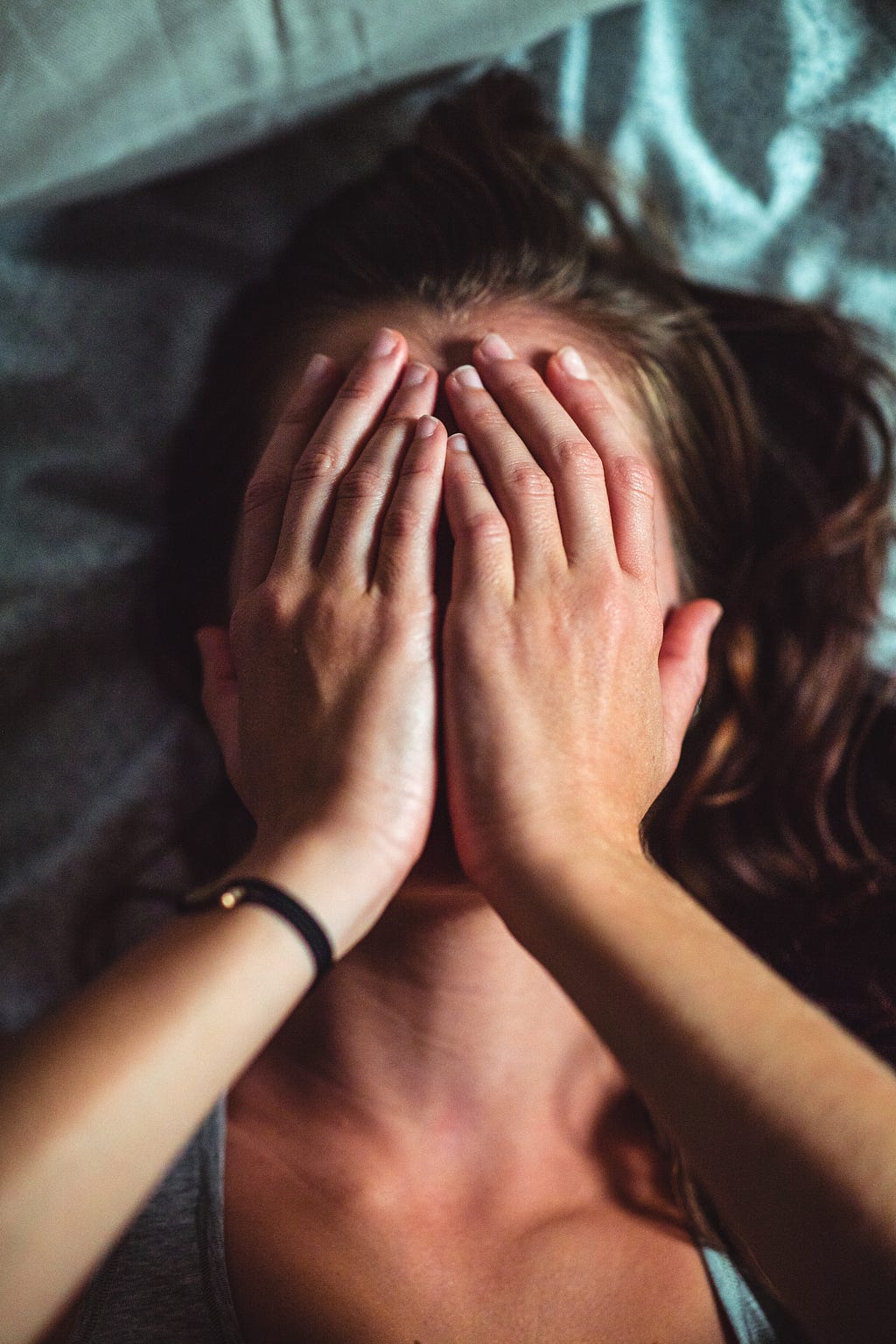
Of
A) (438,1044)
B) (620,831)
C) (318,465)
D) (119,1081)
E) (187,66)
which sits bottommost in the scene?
(438,1044)

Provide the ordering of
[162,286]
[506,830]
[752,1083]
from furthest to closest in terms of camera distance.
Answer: [162,286], [506,830], [752,1083]

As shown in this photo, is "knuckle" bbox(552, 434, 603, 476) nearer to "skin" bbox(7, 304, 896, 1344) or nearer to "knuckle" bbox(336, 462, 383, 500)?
"skin" bbox(7, 304, 896, 1344)

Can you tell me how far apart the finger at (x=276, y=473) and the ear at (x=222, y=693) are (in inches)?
2.2

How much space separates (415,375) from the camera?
87 cm

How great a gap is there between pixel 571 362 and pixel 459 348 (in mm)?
101

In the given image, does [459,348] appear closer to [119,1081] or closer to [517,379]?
[517,379]

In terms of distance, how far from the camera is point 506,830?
709 mm

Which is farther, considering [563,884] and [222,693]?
[222,693]

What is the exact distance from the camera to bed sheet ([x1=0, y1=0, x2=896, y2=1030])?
3.77ft

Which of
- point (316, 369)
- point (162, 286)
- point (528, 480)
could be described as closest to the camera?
point (528, 480)

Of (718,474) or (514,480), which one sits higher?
(514,480)

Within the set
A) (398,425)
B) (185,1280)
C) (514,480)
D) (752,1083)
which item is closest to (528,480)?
(514,480)

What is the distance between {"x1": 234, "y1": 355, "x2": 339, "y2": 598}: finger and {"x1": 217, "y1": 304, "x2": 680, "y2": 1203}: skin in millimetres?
40

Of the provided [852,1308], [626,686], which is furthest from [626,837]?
[852,1308]
